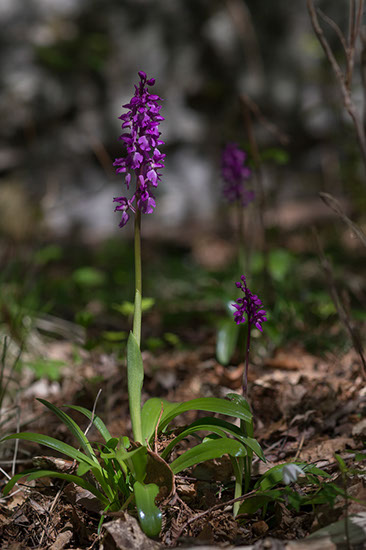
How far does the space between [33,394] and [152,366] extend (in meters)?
0.69

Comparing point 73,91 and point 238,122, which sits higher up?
point 73,91

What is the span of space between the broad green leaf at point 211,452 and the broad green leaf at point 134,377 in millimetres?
159

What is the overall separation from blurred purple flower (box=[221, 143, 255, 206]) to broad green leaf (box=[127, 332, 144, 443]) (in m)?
1.30

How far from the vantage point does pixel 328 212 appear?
6777mm

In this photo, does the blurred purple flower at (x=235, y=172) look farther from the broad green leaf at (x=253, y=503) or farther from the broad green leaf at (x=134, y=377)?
the broad green leaf at (x=253, y=503)

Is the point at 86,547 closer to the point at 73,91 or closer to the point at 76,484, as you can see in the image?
the point at 76,484

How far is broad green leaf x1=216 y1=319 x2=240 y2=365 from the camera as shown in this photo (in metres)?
2.67

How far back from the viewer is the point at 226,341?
2.71 m

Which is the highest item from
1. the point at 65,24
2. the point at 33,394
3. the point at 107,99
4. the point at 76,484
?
the point at 65,24

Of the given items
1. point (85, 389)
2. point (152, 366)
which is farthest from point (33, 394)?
point (152, 366)

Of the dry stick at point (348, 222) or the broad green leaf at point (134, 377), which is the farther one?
the dry stick at point (348, 222)

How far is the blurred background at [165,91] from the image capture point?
7793 mm

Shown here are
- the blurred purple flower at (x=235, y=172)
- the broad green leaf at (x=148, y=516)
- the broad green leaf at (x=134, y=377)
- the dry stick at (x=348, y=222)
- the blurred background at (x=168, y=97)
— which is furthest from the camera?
the blurred background at (x=168, y=97)

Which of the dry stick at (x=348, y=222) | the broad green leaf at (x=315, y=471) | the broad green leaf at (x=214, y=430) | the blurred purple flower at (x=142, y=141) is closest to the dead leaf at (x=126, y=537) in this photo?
the broad green leaf at (x=214, y=430)
